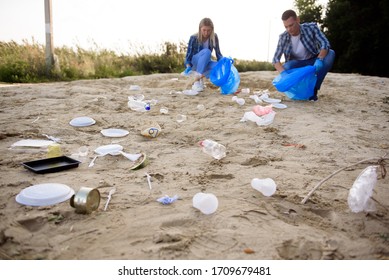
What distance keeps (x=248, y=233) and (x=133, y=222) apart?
0.52m

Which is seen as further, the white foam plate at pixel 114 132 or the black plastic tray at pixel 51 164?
the white foam plate at pixel 114 132

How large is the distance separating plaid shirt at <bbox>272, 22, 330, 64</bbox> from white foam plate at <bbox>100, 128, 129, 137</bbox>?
2500 mm

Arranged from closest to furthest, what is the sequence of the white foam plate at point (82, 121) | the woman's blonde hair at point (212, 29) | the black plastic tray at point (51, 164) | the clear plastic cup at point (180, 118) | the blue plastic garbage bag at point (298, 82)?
the black plastic tray at point (51, 164) → the white foam plate at point (82, 121) → the clear plastic cup at point (180, 118) → the blue plastic garbage bag at point (298, 82) → the woman's blonde hair at point (212, 29)

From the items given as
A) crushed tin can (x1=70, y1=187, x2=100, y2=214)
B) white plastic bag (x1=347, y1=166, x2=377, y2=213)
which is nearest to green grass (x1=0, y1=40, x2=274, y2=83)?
crushed tin can (x1=70, y1=187, x2=100, y2=214)

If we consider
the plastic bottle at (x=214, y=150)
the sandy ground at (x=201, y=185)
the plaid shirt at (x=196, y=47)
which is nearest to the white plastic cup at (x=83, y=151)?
the sandy ground at (x=201, y=185)

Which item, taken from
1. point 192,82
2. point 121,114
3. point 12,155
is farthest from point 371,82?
point 12,155

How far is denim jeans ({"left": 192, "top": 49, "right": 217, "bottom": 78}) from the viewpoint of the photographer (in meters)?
4.34

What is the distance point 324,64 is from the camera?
3.86m

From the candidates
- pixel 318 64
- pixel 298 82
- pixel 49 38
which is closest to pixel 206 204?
pixel 298 82

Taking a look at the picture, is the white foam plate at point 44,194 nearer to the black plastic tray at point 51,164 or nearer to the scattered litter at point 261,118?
the black plastic tray at point 51,164

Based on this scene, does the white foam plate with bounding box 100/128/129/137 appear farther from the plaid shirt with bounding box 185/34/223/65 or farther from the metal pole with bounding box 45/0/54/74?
the metal pole with bounding box 45/0/54/74

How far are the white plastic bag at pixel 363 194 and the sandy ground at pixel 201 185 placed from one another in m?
0.04

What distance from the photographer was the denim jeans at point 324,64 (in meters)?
3.86
